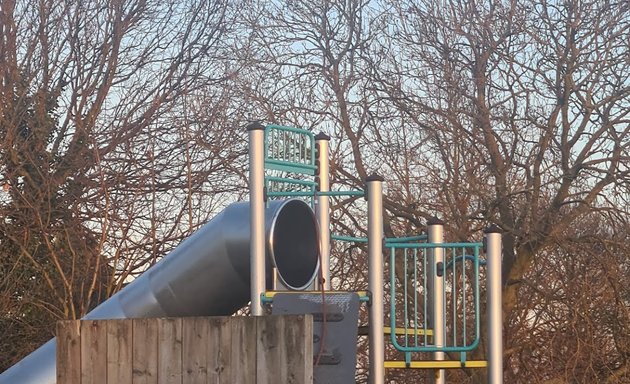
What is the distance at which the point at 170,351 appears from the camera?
5941 mm

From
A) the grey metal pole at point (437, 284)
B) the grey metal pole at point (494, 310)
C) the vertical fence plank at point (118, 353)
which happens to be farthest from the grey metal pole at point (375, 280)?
the vertical fence plank at point (118, 353)

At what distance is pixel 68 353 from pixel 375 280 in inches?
84.9

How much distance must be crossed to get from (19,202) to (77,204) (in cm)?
105

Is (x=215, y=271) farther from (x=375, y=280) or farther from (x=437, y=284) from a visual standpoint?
(x=437, y=284)

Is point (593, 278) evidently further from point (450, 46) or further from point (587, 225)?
point (450, 46)

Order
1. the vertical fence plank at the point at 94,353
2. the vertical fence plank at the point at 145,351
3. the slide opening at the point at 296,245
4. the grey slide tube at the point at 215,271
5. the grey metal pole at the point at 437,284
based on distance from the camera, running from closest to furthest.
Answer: the vertical fence plank at the point at 145,351
the vertical fence plank at the point at 94,353
the grey slide tube at the point at 215,271
the slide opening at the point at 296,245
the grey metal pole at the point at 437,284

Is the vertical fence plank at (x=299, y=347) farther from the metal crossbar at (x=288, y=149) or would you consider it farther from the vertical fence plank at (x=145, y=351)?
the metal crossbar at (x=288, y=149)

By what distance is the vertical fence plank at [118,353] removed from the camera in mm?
6047

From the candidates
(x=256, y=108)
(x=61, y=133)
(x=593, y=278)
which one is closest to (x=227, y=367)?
(x=593, y=278)

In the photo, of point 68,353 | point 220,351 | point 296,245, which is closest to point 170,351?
point 220,351

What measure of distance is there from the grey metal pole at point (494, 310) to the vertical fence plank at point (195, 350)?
8.40ft

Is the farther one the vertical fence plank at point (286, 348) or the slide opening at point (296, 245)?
the slide opening at point (296, 245)

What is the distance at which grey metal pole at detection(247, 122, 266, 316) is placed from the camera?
7.14m

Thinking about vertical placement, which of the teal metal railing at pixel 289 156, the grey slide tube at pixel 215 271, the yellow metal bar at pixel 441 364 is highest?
the teal metal railing at pixel 289 156
